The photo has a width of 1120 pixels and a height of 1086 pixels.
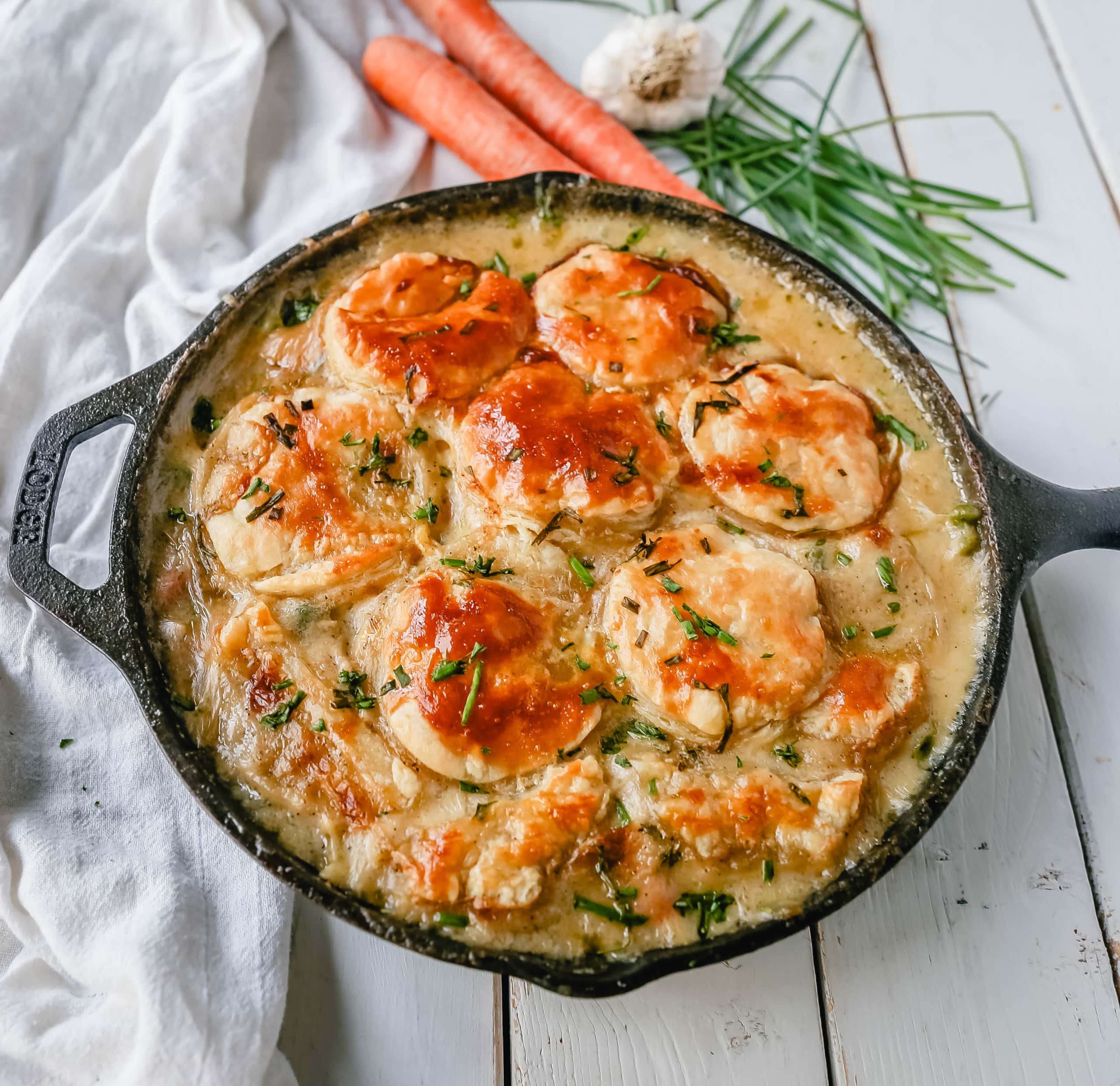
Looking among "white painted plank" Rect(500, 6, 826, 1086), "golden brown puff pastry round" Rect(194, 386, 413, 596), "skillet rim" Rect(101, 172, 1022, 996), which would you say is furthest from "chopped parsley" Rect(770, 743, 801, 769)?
"golden brown puff pastry round" Rect(194, 386, 413, 596)

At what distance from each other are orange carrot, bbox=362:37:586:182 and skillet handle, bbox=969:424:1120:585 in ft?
5.48

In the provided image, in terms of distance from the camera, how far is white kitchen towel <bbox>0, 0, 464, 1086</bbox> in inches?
87.0

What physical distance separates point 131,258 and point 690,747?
223 cm

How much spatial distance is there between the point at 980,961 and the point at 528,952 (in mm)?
1254

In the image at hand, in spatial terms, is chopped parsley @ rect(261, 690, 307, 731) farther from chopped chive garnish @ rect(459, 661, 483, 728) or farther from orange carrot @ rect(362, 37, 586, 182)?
orange carrot @ rect(362, 37, 586, 182)

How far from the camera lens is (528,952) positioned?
189cm

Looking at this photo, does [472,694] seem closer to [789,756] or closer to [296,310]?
[789,756]

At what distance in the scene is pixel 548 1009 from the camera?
2.37 meters

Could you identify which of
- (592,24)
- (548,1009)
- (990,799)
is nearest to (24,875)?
(548,1009)

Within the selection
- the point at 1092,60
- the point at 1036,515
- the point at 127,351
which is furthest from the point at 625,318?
the point at 1092,60

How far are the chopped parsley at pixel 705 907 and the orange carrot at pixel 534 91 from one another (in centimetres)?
214

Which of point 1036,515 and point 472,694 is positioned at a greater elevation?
point 472,694

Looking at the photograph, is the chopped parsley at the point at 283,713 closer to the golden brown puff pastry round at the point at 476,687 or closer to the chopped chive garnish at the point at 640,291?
the golden brown puff pastry round at the point at 476,687

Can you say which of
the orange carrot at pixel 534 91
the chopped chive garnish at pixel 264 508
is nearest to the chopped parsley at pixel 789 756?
the chopped chive garnish at pixel 264 508
